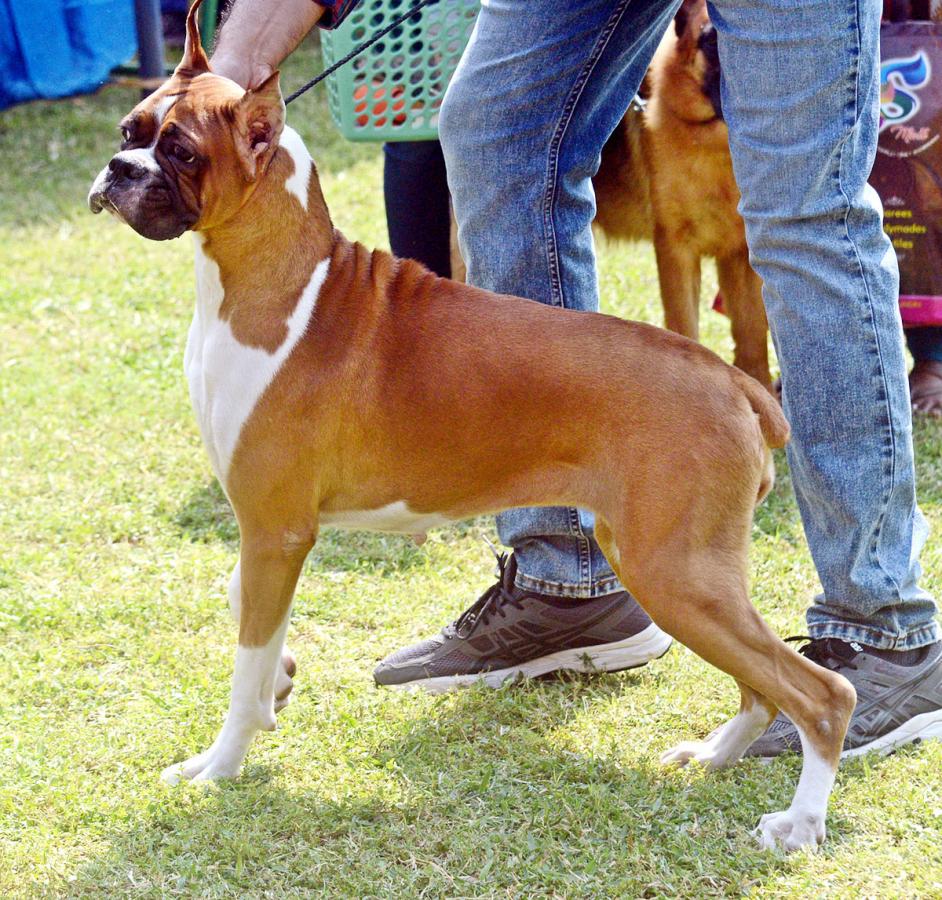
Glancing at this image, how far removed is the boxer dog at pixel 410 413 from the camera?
245 centimetres

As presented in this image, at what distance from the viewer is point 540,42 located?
110 inches

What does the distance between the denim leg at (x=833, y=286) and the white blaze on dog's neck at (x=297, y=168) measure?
85 cm

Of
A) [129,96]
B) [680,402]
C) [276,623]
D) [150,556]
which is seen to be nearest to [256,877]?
[276,623]

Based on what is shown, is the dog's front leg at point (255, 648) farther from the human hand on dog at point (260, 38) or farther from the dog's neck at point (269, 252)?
the human hand on dog at point (260, 38)

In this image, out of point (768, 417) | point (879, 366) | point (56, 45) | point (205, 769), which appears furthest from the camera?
point (56, 45)

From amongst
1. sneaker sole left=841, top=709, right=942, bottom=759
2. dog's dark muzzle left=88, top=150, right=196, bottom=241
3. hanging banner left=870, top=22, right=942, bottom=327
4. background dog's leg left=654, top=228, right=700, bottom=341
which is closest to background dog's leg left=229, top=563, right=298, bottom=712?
dog's dark muzzle left=88, top=150, right=196, bottom=241

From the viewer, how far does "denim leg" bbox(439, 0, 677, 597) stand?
9.21 ft

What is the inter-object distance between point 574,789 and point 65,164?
6.47m

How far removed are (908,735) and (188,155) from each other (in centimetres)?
189

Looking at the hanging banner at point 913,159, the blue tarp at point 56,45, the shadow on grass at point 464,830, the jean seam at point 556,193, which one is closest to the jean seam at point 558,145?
the jean seam at point 556,193

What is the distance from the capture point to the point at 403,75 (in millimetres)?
4441

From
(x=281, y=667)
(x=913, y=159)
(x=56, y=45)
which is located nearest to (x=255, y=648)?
(x=281, y=667)

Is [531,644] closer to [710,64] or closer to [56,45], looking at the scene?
[710,64]

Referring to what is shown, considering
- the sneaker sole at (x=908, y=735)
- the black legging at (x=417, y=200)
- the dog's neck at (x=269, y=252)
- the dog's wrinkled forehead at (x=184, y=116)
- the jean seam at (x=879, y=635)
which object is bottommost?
the sneaker sole at (x=908, y=735)
